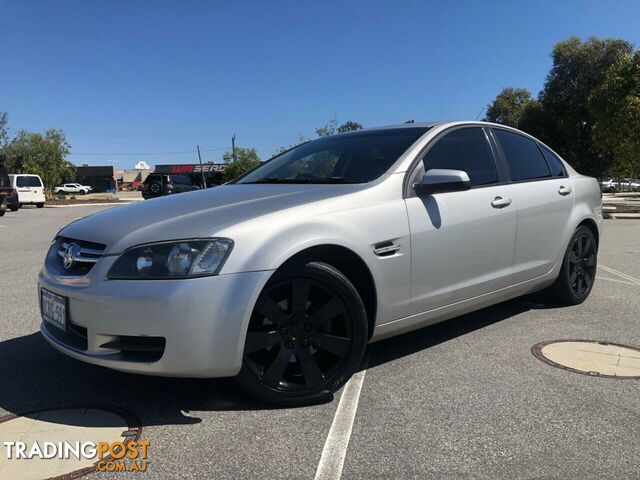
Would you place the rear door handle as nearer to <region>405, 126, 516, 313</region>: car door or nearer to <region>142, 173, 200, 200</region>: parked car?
<region>405, 126, 516, 313</region>: car door

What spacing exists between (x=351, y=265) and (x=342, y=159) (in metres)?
1.05

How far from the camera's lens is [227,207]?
312 cm

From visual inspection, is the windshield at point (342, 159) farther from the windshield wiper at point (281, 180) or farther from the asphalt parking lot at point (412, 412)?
the asphalt parking lot at point (412, 412)

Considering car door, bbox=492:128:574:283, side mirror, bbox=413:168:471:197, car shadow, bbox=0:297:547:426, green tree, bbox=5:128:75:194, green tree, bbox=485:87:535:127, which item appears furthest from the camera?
green tree, bbox=5:128:75:194

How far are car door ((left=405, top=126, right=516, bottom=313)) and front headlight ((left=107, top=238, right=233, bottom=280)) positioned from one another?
50.8 inches

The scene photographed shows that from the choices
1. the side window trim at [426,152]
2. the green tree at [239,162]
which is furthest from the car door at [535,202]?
the green tree at [239,162]

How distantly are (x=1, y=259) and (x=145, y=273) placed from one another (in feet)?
24.0

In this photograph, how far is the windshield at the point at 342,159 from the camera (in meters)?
3.68

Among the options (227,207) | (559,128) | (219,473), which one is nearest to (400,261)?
(227,207)

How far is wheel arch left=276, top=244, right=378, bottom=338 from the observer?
3027 mm

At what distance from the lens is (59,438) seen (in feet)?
8.81

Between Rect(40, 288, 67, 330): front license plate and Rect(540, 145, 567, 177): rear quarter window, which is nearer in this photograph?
Rect(40, 288, 67, 330): front license plate

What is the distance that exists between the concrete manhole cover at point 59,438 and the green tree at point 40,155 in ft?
154

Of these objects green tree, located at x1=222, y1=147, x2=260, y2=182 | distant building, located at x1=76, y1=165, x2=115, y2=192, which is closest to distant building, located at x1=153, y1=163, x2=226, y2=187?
green tree, located at x1=222, y1=147, x2=260, y2=182
